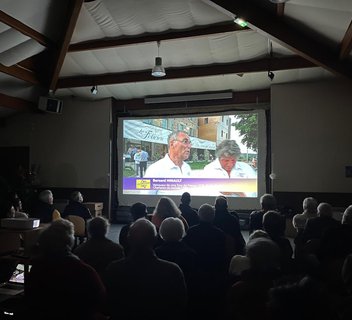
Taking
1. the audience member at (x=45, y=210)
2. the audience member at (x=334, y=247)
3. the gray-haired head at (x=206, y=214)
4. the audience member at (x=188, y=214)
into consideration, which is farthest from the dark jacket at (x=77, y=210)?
the audience member at (x=334, y=247)

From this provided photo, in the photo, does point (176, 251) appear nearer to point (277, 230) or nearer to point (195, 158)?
point (277, 230)

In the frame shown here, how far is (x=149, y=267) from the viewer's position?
6.66 feet

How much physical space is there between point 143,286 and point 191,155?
623cm

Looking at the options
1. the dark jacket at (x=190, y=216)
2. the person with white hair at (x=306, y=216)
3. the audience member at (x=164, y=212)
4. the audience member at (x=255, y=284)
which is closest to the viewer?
the audience member at (x=255, y=284)

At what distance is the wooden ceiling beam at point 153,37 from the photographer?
548 centimetres

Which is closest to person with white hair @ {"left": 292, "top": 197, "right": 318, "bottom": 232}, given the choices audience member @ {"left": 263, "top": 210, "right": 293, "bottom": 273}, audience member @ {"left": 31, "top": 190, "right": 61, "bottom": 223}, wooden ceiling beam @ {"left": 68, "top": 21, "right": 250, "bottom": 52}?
audience member @ {"left": 263, "top": 210, "right": 293, "bottom": 273}

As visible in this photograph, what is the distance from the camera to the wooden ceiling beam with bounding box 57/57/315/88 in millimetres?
6465

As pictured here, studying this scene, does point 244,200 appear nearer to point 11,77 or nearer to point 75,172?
point 75,172

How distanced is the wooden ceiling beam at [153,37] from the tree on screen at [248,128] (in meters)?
2.59

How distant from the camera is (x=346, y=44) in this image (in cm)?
497

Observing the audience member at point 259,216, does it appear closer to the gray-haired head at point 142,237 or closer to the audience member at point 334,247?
the audience member at point 334,247

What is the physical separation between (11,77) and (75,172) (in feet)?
9.01

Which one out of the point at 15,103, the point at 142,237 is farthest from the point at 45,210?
the point at 15,103

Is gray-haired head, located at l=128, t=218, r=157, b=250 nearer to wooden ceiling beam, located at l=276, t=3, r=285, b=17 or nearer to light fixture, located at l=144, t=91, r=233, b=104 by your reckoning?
wooden ceiling beam, located at l=276, t=3, r=285, b=17
